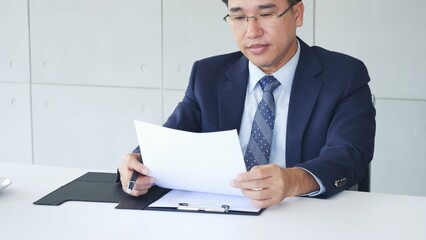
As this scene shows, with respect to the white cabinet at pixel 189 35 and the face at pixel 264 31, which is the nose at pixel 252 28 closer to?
the face at pixel 264 31

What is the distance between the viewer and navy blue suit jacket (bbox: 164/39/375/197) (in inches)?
89.3

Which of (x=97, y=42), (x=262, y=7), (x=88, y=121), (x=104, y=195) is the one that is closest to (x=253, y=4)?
(x=262, y=7)

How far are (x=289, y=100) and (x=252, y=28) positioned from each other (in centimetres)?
30

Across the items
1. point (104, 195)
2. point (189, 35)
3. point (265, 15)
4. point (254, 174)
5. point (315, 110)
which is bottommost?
point (104, 195)

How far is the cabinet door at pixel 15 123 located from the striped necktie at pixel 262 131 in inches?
105

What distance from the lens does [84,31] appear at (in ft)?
14.8

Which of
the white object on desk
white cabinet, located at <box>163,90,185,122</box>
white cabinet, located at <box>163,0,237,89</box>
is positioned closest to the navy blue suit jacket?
the white object on desk

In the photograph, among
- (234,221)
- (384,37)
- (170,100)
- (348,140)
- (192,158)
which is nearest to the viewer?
(234,221)

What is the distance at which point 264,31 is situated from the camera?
2.45 m

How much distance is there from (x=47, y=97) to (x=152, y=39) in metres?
0.91

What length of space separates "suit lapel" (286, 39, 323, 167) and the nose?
0.77ft

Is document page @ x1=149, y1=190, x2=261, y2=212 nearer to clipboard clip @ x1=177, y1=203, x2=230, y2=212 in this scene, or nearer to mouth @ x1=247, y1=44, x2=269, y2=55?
clipboard clip @ x1=177, y1=203, x2=230, y2=212

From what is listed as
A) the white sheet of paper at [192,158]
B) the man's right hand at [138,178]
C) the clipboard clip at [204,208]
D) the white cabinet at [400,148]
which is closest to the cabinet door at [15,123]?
the white cabinet at [400,148]

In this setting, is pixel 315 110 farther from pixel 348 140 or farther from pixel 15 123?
pixel 15 123
